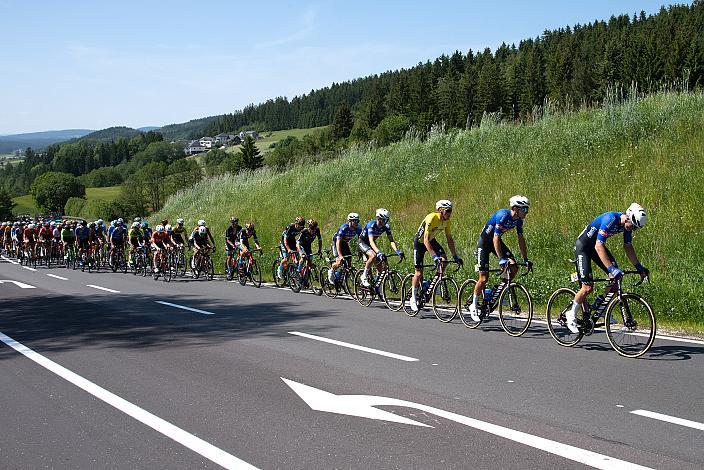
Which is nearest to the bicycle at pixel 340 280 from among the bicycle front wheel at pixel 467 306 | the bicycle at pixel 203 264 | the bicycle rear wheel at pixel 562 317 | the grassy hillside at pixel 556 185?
the grassy hillside at pixel 556 185

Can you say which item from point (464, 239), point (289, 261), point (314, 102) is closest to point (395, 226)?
point (464, 239)

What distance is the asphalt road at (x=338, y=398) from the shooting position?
16.7 ft

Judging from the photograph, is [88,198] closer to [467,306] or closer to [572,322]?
[467,306]

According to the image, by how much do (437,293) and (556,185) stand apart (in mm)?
8965

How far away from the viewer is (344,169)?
30.6 m

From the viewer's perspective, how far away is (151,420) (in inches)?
239

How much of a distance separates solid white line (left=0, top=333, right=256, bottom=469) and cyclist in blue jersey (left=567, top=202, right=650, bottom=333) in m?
5.77

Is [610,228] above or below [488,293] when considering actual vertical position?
above

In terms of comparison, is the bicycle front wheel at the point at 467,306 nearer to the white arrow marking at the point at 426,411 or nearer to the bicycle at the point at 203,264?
the white arrow marking at the point at 426,411

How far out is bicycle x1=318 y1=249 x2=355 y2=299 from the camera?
52.6ft

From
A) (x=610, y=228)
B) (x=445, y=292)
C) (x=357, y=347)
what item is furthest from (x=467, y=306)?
(x=610, y=228)

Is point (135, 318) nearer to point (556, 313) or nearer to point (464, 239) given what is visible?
point (556, 313)

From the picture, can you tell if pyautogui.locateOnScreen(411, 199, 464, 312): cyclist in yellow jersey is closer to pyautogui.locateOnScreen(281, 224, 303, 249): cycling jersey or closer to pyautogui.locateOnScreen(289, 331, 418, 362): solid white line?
pyautogui.locateOnScreen(289, 331, 418, 362): solid white line

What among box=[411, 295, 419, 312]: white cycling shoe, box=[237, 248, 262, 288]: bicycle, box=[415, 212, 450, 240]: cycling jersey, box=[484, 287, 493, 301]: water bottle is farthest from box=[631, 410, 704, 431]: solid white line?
box=[237, 248, 262, 288]: bicycle
